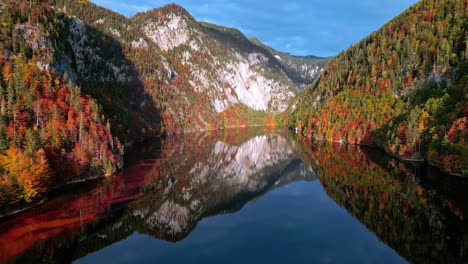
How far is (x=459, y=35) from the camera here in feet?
513

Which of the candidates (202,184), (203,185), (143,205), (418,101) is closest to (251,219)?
(143,205)

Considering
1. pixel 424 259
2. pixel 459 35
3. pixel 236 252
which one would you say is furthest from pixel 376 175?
pixel 459 35

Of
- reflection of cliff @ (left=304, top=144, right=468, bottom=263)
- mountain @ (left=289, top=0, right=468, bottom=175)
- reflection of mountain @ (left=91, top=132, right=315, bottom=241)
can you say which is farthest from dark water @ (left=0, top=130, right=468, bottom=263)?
mountain @ (left=289, top=0, right=468, bottom=175)

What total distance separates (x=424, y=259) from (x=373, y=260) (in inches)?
226

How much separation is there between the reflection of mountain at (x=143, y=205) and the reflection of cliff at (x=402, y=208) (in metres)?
15.6

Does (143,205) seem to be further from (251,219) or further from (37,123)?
(37,123)

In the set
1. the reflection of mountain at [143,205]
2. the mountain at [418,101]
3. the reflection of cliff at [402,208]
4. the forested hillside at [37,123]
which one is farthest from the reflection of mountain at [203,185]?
the mountain at [418,101]

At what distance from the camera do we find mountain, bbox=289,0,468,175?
91.6 m

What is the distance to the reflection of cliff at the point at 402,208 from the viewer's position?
44.6m

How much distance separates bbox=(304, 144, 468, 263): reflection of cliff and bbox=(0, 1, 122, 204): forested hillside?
56284 mm

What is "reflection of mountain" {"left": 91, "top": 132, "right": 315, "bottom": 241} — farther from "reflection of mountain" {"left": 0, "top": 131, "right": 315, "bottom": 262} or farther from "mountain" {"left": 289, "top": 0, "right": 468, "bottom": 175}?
"mountain" {"left": 289, "top": 0, "right": 468, "bottom": 175}

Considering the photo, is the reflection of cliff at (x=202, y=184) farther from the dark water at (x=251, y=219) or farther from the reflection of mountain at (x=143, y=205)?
the dark water at (x=251, y=219)

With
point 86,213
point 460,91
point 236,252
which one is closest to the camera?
point 236,252

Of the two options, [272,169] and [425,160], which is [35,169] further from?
[425,160]
